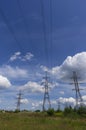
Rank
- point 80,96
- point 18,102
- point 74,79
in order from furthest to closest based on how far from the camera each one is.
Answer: point 18,102, point 74,79, point 80,96

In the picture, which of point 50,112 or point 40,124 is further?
point 50,112

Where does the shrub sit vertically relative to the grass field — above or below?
above

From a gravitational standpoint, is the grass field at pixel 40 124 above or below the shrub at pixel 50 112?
below

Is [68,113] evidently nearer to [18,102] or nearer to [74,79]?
[74,79]

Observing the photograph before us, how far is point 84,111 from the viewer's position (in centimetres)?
5375

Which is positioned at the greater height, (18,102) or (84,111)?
(18,102)

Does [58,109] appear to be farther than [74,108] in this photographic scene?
Yes

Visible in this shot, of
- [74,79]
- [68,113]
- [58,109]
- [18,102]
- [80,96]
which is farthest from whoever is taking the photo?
[18,102]

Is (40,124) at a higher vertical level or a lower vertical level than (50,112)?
lower

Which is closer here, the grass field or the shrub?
the grass field

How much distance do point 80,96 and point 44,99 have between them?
7.47 meters

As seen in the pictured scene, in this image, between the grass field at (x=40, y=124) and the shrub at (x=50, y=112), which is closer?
the grass field at (x=40, y=124)

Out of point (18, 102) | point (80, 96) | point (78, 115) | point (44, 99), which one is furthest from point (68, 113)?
point (18, 102)

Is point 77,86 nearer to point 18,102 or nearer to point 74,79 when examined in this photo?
point 74,79
